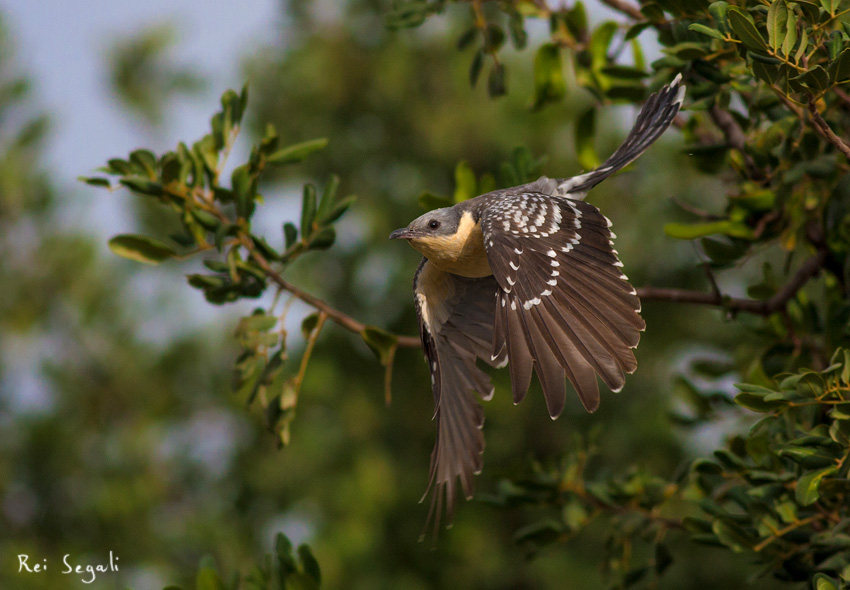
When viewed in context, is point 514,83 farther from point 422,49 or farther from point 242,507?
point 242,507

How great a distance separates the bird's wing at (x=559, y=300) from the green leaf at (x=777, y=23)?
0.77 m

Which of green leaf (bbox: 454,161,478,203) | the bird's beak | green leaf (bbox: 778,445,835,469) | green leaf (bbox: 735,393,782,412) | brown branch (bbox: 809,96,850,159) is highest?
brown branch (bbox: 809,96,850,159)

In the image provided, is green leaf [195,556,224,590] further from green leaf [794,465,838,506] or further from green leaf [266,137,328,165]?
green leaf [794,465,838,506]

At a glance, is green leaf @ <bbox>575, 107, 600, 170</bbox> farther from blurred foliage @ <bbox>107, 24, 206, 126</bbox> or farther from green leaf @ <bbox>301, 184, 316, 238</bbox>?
blurred foliage @ <bbox>107, 24, 206, 126</bbox>

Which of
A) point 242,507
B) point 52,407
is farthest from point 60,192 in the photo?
point 242,507

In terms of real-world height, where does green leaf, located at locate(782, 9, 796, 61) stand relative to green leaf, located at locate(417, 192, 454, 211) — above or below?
above

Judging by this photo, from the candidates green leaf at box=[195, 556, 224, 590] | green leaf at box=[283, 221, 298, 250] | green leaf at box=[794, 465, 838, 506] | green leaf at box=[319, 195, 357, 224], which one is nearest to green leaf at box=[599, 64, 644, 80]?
green leaf at box=[319, 195, 357, 224]

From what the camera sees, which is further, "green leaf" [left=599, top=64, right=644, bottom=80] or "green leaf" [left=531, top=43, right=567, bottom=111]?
"green leaf" [left=531, top=43, right=567, bottom=111]

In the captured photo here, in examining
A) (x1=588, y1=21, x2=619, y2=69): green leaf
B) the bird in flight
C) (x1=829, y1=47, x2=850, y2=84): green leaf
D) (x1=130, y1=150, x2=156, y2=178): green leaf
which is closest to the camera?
(x1=829, y1=47, x2=850, y2=84): green leaf

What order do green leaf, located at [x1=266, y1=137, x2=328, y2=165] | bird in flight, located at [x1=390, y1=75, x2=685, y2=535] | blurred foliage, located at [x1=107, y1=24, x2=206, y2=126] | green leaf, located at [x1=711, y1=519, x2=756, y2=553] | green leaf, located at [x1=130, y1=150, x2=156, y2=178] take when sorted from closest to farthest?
bird in flight, located at [x1=390, y1=75, x2=685, y2=535], green leaf, located at [x1=711, y1=519, x2=756, y2=553], green leaf, located at [x1=130, y1=150, x2=156, y2=178], green leaf, located at [x1=266, y1=137, x2=328, y2=165], blurred foliage, located at [x1=107, y1=24, x2=206, y2=126]

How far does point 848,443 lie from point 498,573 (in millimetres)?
→ 7462

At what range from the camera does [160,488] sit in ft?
28.6

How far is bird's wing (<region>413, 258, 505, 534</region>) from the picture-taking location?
3.31 m

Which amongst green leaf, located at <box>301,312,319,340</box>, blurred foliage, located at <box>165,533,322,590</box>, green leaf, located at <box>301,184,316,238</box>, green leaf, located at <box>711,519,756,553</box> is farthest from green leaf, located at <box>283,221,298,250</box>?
green leaf, located at <box>711,519,756,553</box>
